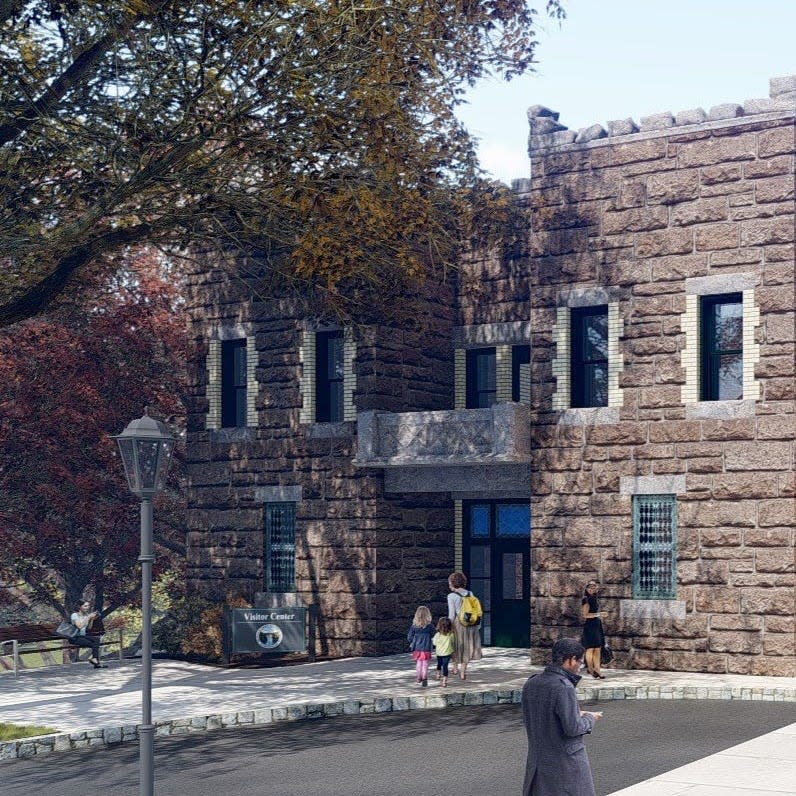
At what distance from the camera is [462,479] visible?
28.1 metres

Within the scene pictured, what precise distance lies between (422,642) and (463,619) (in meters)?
0.91

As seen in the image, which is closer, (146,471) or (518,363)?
(146,471)

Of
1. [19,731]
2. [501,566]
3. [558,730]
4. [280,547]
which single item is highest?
[558,730]

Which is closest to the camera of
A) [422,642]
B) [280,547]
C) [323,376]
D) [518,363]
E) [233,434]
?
[422,642]

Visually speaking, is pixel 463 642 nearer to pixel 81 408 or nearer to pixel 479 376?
pixel 479 376

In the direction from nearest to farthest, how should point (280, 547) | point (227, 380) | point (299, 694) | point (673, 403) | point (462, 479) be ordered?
point (299, 694) → point (673, 403) → point (462, 479) → point (280, 547) → point (227, 380)

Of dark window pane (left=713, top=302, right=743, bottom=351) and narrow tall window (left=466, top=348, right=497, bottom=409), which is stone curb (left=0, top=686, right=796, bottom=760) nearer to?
dark window pane (left=713, top=302, right=743, bottom=351)

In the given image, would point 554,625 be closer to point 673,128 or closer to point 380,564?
point 380,564

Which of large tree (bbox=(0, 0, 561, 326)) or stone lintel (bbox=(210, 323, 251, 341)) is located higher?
large tree (bbox=(0, 0, 561, 326))

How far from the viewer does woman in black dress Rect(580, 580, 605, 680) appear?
24.1 metres

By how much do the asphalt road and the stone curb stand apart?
34 centimetres

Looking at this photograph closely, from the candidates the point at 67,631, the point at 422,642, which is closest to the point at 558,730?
the point at 422,642

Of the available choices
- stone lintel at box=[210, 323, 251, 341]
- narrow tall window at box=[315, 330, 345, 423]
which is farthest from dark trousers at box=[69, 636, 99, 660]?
stone lintel at box=[210, 323, 251, 341]

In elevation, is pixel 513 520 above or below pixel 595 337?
below
